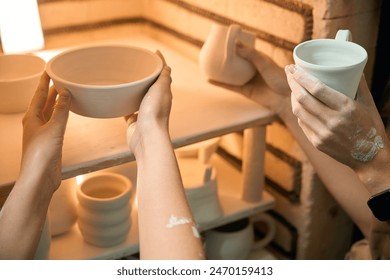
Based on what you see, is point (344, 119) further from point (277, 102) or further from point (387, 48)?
point (387, 48)

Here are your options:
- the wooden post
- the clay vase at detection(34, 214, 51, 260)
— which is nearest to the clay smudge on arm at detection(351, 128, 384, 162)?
the wooden post

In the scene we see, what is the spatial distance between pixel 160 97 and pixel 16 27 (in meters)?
0.71

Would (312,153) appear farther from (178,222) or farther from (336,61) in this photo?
(178,222)

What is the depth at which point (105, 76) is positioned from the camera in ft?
4.10

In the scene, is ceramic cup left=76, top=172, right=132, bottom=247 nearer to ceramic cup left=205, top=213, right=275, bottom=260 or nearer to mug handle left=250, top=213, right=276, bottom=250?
ceramic cup left=205, top=213, right=275, bottom=260

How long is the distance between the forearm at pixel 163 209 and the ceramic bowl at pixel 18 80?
396mm

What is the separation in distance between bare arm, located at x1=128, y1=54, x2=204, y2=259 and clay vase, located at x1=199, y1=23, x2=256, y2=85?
227 millimetres

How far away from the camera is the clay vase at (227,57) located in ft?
4.15

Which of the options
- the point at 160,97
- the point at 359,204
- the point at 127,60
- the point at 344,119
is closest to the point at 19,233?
the point at 160,97

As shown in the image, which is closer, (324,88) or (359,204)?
(324,88)

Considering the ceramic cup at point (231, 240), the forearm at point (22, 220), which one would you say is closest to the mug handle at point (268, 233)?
the ceramic cup at point (231, 240)

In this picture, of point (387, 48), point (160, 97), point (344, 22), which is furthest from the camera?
point (387, 48)

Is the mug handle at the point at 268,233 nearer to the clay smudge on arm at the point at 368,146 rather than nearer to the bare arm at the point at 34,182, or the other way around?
the clay smudge on arm at the point at 368,146

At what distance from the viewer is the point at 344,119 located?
36.6 inches
